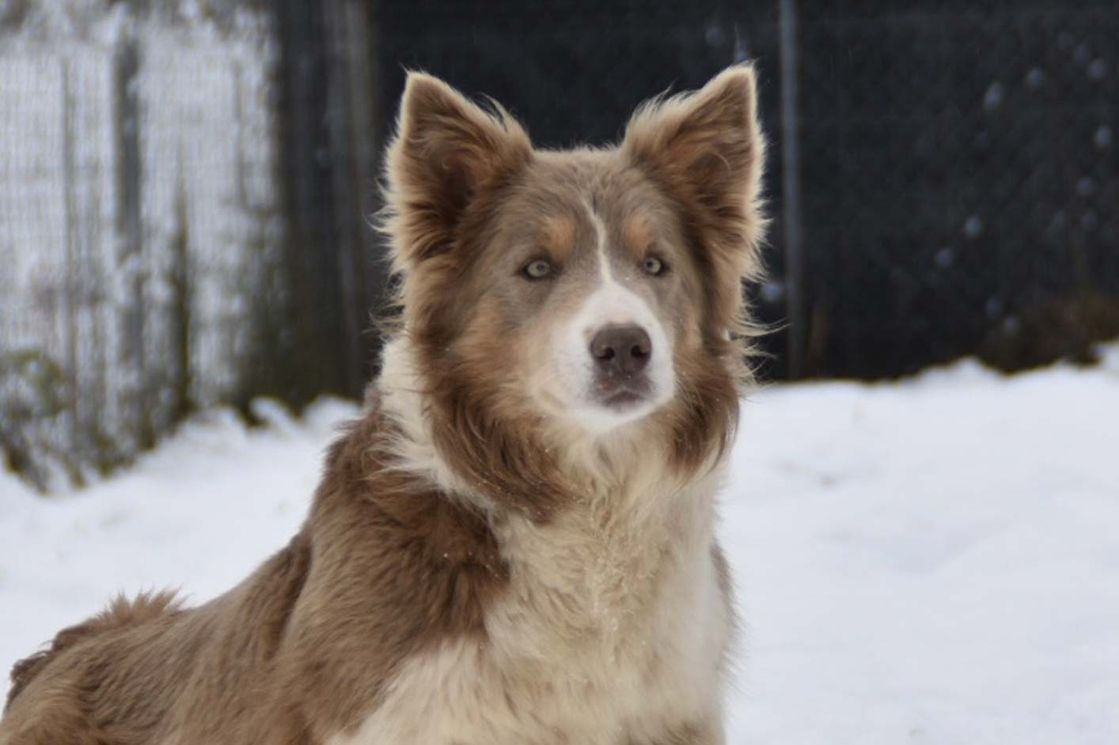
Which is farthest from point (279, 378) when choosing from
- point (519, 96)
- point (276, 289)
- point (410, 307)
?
point (410, 307)

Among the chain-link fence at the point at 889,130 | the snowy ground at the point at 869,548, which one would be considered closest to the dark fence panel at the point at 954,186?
the chain-link fence at the point at 889,130

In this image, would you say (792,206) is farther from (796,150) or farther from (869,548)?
(869,548)

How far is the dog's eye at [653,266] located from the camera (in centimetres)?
423

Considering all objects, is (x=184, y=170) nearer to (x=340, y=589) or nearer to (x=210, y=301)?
(x=210, y=301)

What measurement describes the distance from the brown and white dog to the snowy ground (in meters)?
1.03

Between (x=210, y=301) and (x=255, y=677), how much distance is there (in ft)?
20.2

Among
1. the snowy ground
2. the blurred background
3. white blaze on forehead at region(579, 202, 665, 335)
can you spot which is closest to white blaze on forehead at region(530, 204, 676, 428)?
white blaze on forehead at region(579, 202, 665, 335)

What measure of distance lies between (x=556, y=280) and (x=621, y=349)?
38cm

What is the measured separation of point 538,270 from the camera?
13.7 ft

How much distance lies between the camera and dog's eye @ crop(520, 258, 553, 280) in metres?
4.16

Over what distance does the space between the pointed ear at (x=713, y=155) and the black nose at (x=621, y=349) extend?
0.71 m

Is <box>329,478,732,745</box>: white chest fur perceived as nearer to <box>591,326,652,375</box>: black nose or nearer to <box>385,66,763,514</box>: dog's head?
<box>385,66,763,514</box>: dog's head

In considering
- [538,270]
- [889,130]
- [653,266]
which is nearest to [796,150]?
[889,130]

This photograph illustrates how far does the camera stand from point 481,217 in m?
4.31
